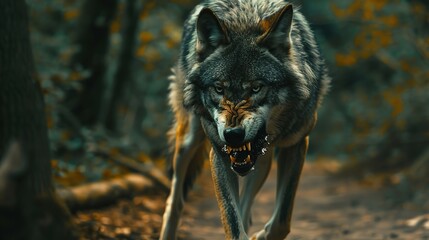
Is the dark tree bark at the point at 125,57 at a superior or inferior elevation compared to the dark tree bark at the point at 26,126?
inferior

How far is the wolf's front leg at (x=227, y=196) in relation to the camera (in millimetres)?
4797

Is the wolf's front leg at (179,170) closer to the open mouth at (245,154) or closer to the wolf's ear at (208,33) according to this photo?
the wolf's ear at (208,33)

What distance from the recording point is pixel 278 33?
491 cm

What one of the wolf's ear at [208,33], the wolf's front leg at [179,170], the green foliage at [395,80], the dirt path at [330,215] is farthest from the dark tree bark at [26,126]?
the green foliage at [395,80]

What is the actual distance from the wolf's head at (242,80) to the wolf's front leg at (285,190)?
2.41 ft

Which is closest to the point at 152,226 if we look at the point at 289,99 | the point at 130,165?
the point at 130,165

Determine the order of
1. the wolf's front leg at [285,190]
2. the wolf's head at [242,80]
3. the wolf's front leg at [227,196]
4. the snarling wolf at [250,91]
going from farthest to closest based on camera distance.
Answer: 1. the wolf's front leg at [285,190]
2. the wolf's front leg at [227,196]
3. the snarling wolf at [250,91]
4. the wolf's head at [242,80]

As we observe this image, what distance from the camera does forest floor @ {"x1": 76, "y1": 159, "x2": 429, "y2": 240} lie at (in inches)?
281

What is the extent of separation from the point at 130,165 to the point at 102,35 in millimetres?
2268

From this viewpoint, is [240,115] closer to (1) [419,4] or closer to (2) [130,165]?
(2) [130,165]

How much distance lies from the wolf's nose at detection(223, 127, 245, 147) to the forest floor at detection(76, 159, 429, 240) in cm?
231

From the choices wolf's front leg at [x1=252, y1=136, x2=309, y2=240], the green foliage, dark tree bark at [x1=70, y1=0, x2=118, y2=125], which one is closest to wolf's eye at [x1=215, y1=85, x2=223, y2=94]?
wolf's front leg at [x1=252, y1=136, x2=309, y2=240]

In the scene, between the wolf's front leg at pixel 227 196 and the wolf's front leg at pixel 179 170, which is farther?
the wolf's front leg at pixel 179 170

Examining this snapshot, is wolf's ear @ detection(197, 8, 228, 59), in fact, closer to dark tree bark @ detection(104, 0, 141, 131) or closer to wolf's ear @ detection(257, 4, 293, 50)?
wolf's ear @ detection(257, 4, 293, 50)
